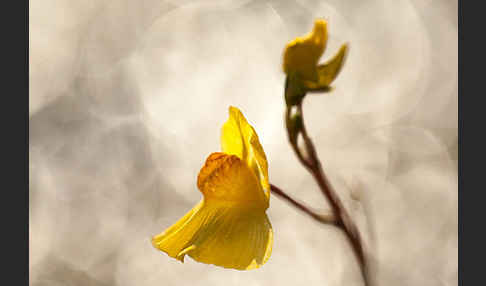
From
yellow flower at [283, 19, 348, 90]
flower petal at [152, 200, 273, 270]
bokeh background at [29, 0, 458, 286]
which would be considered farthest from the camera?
bokeh background at [29, 0, 458, 286]

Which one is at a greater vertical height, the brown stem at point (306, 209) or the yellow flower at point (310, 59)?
the yellow flower at point (310, 59)

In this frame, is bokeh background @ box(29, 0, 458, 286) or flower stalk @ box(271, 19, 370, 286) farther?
bokeh background @ box(29, 0, 458, 286)

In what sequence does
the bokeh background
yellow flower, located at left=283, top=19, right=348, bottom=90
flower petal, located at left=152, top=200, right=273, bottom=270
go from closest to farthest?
1. flower petal, located at left=152, top=200, right=273, bottom=270
2. yellow flower, located at left=283, top=19, right=348, bottom=90
3. the bokeh background

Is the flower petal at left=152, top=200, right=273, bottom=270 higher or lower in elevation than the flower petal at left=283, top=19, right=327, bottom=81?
lower

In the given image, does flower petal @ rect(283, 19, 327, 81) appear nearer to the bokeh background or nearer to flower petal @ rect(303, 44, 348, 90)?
flower petal @ rect(303, 44, 348, 90)

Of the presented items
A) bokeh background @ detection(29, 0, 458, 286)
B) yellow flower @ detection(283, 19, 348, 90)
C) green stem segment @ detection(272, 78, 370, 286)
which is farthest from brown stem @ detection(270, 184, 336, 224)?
bokeh background @ detection(29, 0, 458, 286)

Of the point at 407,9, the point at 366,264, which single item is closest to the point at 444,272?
the point at 407,9

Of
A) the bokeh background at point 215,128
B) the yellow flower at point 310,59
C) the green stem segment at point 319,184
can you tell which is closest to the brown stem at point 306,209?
the green stem segment at point 319,184

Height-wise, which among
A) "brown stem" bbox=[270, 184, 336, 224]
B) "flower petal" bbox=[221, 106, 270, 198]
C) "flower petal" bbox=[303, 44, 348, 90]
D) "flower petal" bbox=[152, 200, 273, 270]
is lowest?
"flower petal" bbox=[152, 200, 273, 270]

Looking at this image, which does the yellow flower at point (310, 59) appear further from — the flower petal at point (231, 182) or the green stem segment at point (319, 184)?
the flower petal at point (231, 182)
